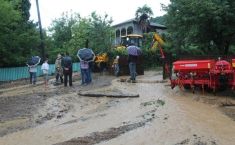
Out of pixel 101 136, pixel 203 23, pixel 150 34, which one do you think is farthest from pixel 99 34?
pixel 101 136

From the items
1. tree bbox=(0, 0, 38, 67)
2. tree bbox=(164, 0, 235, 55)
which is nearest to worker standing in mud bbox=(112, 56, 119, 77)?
tree bbox=(164, 0, 235, 55)

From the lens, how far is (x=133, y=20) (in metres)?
57.0

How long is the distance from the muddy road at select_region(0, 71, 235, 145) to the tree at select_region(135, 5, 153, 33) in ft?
116

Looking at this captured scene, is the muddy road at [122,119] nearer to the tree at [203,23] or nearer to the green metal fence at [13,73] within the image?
the tree at [203,23]

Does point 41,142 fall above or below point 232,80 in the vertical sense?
below

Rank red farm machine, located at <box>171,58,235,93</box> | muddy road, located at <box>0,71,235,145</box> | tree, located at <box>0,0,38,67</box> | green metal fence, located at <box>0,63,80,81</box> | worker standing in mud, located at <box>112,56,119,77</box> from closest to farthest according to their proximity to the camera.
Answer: muddy road, located at <box>0,71,235,145</box> < red farm machine, located at <box>171,58,235,93</box> < worker standing in mud, located at <box>112,56,119,77</box> < tree, located at <box>0,0,38,67</box> < green metal fence, located at <box>0,63,80,81</box>

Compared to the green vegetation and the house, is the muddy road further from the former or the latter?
the house

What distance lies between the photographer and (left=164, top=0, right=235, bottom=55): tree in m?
19.8

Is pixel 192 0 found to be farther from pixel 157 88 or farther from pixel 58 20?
pixel 58 20

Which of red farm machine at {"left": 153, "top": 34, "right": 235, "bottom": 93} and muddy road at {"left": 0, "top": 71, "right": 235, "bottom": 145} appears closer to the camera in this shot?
muddy road at {"left": 0, "top": 71, "right": 235, "bottom": 145}

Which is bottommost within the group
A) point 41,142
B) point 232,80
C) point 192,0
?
point 41,142

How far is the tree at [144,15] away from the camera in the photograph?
53287 millimetres

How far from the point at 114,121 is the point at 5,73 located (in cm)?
2414

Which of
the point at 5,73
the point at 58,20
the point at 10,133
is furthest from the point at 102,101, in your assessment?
the point at 58,20
